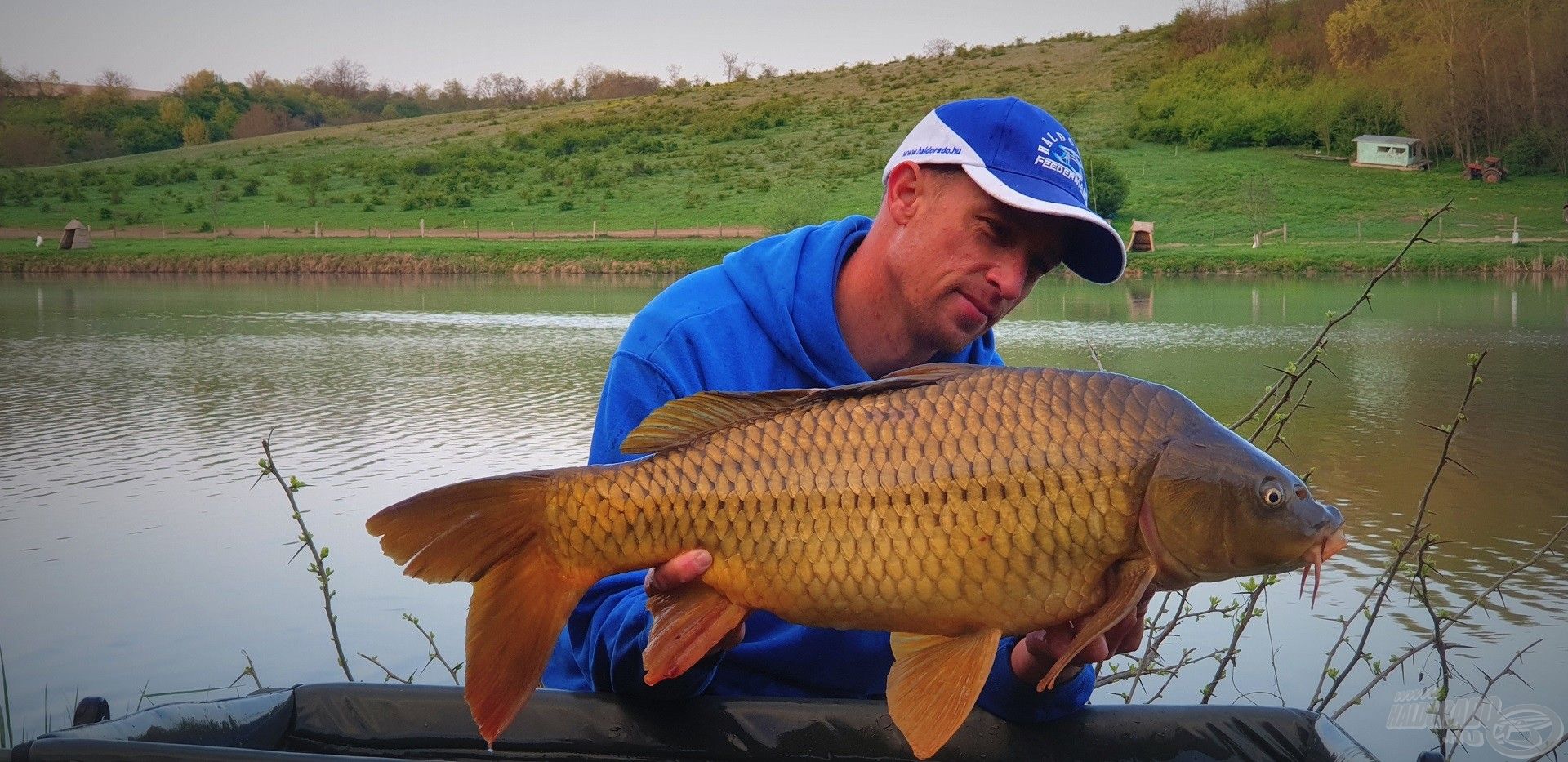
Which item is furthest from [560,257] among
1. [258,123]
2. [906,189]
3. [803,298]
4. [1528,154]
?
[258,123]

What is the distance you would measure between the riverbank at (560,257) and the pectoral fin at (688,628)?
24492mm

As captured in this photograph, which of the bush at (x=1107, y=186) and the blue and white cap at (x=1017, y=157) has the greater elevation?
the bush at (x=1107, y=186)

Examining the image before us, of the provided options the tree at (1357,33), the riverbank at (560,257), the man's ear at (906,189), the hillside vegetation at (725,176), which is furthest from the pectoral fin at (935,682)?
the tree at (1357,33)

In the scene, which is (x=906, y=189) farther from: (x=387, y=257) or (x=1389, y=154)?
(x=1389, y=154)

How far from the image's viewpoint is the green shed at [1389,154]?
39.7 metres

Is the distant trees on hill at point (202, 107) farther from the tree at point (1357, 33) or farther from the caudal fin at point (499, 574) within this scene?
the caudal fin at point (499, 574)

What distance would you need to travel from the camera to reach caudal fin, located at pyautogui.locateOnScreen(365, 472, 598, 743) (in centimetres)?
128

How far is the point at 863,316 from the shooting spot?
1.94 metres

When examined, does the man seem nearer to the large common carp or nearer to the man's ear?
the man's ear

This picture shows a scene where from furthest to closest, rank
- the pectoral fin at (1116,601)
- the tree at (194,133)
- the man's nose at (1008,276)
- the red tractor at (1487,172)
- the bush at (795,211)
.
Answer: the tree at (194,133) < the red tractor at (1487,172) < the bush at (795,211) < the man's nose at (1008,276) < the pectoral fin at (1116,601)

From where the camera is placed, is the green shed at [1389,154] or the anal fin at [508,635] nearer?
the anal fin at [508,635]

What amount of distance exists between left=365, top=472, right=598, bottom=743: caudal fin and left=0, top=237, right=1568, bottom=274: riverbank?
80.3 feet

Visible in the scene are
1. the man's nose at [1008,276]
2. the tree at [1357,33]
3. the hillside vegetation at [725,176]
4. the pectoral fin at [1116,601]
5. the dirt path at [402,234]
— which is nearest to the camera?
the pectoral fin at [1116,601]
